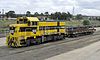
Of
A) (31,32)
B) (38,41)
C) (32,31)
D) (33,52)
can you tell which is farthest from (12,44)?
(33,52)

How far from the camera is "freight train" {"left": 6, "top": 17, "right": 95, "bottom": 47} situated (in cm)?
2673

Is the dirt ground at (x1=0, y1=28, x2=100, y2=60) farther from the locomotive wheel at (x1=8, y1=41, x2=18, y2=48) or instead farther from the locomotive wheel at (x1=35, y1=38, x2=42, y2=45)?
the locomotive wheel at (x1=35, y1=38, x2=42, y2=45)

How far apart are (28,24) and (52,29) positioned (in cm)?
642

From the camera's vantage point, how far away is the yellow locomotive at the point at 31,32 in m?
26.7

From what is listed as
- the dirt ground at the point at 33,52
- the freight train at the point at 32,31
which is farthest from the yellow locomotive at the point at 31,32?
the dirt ground at the point at 33,52

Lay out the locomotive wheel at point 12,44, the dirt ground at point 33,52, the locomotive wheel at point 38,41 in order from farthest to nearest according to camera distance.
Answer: the locomotive wheel at point 38,41 → the locomotive wheel at point 12,44 → the dirt ground at point 33,52

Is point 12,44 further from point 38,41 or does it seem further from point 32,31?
point 38,41

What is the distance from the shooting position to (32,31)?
29.1m

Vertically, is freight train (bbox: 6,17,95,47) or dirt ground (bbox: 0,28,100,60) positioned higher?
freight train (bbox: 6,17,95,47)

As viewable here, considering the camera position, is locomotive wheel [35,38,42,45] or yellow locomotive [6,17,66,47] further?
locomotive wheel [35,38,42,45]

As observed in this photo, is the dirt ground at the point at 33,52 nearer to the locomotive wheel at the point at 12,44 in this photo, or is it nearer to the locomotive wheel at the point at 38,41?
the locomotive wheel at the point at 12,44

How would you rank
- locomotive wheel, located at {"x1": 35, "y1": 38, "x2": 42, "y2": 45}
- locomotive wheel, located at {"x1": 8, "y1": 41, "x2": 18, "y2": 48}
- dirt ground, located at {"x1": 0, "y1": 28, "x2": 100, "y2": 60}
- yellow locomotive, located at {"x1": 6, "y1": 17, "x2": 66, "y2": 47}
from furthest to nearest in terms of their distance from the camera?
locomotive wheel, located at {"x1": 35, "y1": 38, "x2": 42, "y2": 45} < yellow locomotive, located at {"x1": 6, "y1": 17, "x2": 66, "y2": 47} < locomotive wheel, located at {"x1": 8, "y1": 41, "x2": 18, "y2": 48} < dirt ground, located at {"x1": 0, "y1": 28, "x2": 100, "y2": 60}

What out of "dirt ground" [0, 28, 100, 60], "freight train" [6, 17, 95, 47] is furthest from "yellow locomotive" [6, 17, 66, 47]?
"dirt ground" [0, 28, 100, 60]

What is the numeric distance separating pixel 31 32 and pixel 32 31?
332 millimetres
